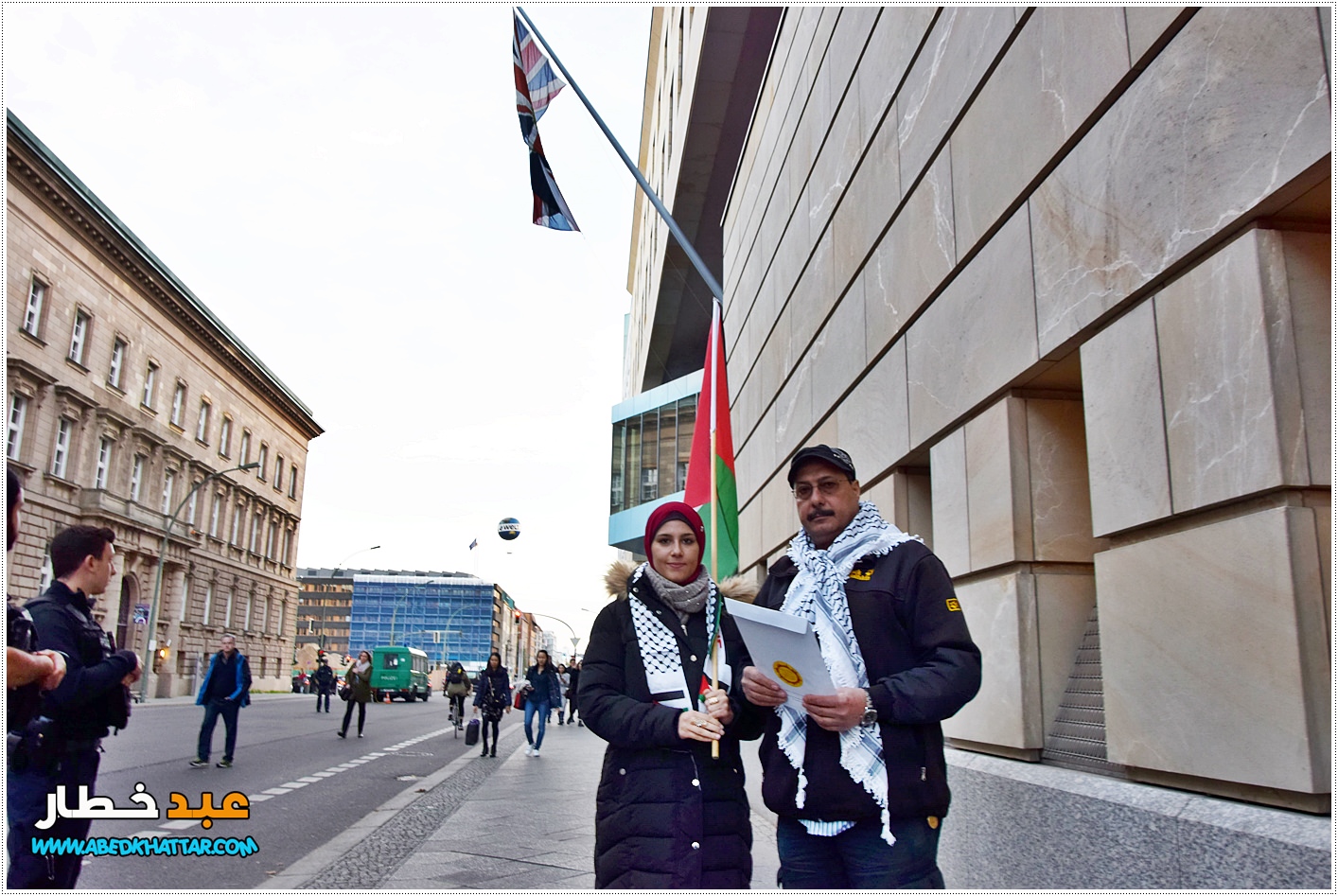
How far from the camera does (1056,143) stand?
16.5ft

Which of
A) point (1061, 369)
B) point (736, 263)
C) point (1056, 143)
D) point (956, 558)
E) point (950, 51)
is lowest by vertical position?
point (956, 558)

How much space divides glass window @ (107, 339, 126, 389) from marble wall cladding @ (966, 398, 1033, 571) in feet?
159

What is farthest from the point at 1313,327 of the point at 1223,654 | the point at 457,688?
the point at 457,688

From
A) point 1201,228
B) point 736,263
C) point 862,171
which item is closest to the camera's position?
point 1201,228

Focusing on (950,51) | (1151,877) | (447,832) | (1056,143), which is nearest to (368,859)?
(447,832)

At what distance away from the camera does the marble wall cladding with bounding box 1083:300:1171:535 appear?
4059 mm

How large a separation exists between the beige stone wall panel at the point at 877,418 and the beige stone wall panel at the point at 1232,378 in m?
3.29

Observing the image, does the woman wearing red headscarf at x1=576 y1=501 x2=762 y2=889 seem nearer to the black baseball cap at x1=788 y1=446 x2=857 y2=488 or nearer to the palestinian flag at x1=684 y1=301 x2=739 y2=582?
the black baseball cap at x1=788 y1=446 x2=857 y2=488

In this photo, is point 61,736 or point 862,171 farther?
point 862,171

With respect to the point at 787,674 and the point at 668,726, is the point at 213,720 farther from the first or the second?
the point at 787,674

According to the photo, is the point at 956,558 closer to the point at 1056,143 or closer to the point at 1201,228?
the point at 1056,143

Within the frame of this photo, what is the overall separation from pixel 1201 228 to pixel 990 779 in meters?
2.71

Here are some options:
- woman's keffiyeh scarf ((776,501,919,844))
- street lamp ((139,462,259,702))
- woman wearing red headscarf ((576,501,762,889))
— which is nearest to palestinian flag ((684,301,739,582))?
woman wearing red headscarf ((576,501,762,889))

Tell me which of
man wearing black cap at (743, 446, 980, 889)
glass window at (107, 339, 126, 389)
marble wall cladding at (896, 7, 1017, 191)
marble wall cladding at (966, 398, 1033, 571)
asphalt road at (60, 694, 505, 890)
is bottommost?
asphalt road at (60, 694, 505, 890)
